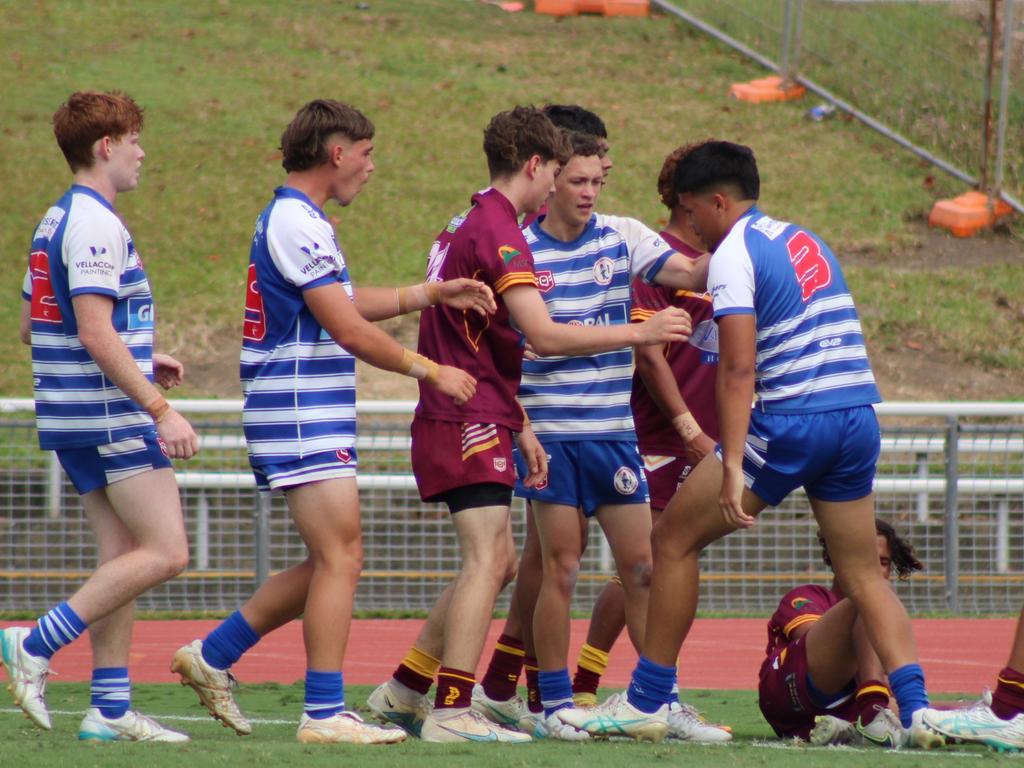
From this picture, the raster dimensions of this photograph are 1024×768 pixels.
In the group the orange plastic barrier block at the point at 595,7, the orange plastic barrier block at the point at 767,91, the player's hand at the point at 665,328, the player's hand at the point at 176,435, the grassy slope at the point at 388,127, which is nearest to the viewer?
the player's hand at the point at 176,435

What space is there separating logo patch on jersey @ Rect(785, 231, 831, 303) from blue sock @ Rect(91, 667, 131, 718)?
262 cm

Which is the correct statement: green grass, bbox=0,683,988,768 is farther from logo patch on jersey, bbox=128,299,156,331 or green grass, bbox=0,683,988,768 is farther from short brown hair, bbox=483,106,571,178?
short brown hair, bbox=483,106,571,178

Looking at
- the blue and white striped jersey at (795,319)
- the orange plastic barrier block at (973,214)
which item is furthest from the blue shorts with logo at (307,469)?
the orange plastic barrier block at (973,214)

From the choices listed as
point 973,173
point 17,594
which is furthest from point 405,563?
point 973,173

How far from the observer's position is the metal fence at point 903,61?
67.6ft

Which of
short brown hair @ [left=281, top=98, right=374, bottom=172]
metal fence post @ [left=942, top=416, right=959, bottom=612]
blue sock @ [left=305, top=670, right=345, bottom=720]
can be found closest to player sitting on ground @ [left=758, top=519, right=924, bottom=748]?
blue sock @ [left=305, top=670, right=345, bottom=720]

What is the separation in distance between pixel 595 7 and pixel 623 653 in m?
18.5

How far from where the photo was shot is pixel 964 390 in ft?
51.7

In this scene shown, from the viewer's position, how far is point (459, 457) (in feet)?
17.1

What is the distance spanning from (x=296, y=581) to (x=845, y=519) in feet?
6.08

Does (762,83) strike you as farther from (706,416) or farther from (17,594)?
(706,416)

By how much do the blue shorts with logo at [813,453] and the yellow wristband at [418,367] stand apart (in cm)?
99

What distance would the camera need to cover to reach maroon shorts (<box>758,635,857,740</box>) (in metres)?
5.39

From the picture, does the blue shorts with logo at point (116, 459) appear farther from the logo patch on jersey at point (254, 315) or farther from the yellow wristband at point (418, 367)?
the yellow wristband at point (418, 367)
